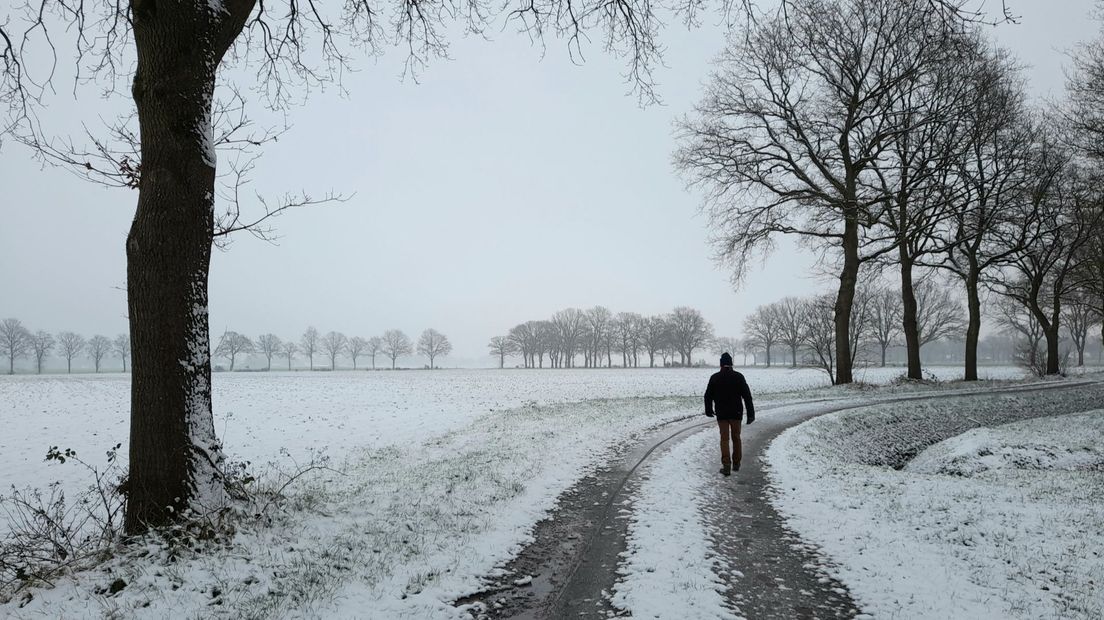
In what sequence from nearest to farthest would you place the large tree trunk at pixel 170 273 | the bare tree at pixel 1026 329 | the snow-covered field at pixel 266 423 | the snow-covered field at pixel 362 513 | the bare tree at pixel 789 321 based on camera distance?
the snow-covered field at pixel 362 513 → the large tree trunk at pixel 170 273 → the snow-covered field at pixel 266 423 → the bare tree at pixel 1026 329 → the bare tree at pixel 789 321

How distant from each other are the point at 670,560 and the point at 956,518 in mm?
4162

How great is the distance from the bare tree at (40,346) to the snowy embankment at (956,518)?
138 m

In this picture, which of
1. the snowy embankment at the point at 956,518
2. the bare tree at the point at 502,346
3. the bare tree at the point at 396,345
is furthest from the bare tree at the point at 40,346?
the snowy embankment at the point at 956,518

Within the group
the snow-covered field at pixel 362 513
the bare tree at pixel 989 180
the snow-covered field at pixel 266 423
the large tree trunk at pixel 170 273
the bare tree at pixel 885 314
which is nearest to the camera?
the snow-covered field at pixel 362 513

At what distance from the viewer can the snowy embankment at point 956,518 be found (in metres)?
4.50

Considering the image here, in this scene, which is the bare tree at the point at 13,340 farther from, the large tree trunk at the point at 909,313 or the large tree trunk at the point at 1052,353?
the large tree trunk at the point at 1052,353

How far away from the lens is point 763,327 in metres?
91.4

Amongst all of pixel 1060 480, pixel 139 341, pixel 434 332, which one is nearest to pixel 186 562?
pixel 139 341

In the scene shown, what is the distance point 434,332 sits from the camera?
132 metres

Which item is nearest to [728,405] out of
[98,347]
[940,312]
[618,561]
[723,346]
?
[618,561]

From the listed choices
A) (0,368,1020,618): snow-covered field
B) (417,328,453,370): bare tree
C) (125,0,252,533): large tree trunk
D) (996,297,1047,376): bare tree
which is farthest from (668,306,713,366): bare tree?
(125,0,252,533): large tree trunk

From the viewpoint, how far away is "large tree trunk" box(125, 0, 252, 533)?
5.21 m

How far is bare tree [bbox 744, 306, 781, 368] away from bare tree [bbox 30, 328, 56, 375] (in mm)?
138348

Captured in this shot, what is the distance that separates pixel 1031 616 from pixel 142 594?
7.27m
